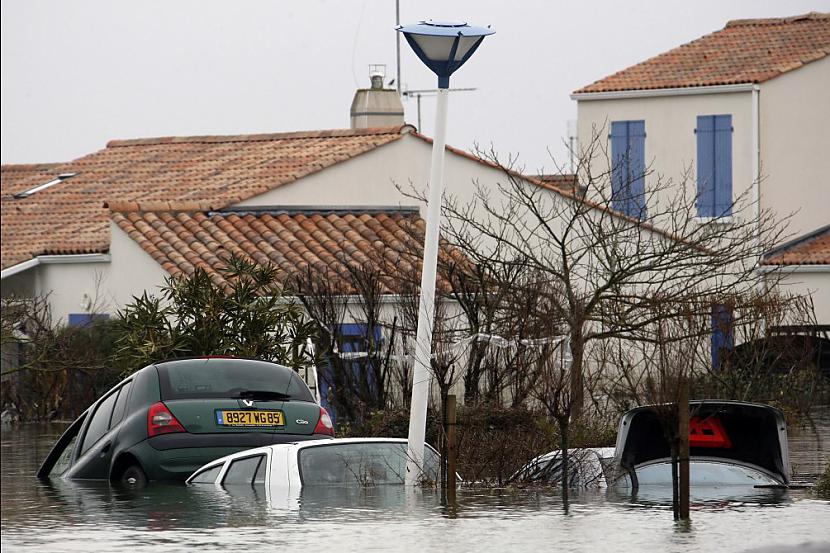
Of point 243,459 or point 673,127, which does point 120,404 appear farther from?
point 673,127

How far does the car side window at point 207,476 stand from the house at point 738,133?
22265 millimetres

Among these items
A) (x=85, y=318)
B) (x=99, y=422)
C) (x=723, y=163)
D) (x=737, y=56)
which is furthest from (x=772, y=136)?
(x=99, y=422)

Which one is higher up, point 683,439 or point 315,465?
point 683,439

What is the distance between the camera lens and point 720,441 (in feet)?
44.7

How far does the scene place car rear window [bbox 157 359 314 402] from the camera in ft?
46.0

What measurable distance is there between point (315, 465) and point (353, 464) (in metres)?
0.32

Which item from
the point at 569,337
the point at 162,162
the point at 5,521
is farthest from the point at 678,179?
the point at 5,521

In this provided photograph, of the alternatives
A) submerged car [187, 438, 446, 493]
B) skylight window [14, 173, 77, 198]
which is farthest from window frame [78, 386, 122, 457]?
skylight window [14, 173, 77, 198]

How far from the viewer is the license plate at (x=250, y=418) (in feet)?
45.4

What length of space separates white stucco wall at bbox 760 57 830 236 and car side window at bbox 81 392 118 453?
22.9m

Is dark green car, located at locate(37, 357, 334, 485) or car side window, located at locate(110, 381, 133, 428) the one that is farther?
car side window, located at locate(110, 381, 133, 428)

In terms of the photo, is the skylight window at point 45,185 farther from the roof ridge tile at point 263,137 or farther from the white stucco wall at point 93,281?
the white stucco wall at point 93,281

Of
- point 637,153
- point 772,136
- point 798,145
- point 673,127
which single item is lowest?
point 637,153

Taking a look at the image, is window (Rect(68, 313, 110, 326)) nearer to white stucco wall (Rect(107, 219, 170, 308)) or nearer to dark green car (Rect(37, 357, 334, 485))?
white stucco wall (Rect(107, 219, 170, 308))
